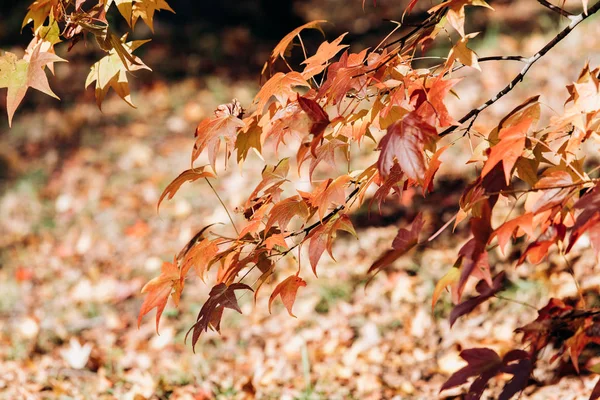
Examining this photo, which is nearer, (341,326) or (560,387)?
(560,387)

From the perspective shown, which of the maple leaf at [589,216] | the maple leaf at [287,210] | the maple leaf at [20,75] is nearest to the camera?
the maple leaf at [589,216]

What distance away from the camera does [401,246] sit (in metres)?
1.09

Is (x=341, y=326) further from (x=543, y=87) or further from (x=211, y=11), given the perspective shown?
(x=211, y=11)

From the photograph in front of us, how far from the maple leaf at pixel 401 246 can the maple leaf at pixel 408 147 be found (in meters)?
0.10

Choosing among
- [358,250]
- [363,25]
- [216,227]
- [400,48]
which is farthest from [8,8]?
[400,48]

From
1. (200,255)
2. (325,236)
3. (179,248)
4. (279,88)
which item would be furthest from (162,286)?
(179,248)

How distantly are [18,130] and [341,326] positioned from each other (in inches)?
153

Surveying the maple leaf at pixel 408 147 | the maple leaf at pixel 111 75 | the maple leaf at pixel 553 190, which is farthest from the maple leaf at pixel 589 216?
the maple leaf at pixel 111 75

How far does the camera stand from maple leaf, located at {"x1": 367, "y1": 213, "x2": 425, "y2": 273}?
1051mm

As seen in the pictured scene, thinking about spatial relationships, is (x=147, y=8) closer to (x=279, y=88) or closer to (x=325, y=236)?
(x=279, y=88)

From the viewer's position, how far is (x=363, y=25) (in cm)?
694

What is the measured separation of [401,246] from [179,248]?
2.67 metres

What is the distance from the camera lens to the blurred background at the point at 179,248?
233 centimetres

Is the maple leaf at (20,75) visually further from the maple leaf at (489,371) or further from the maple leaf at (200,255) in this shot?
the maple leaf at (489,371)
